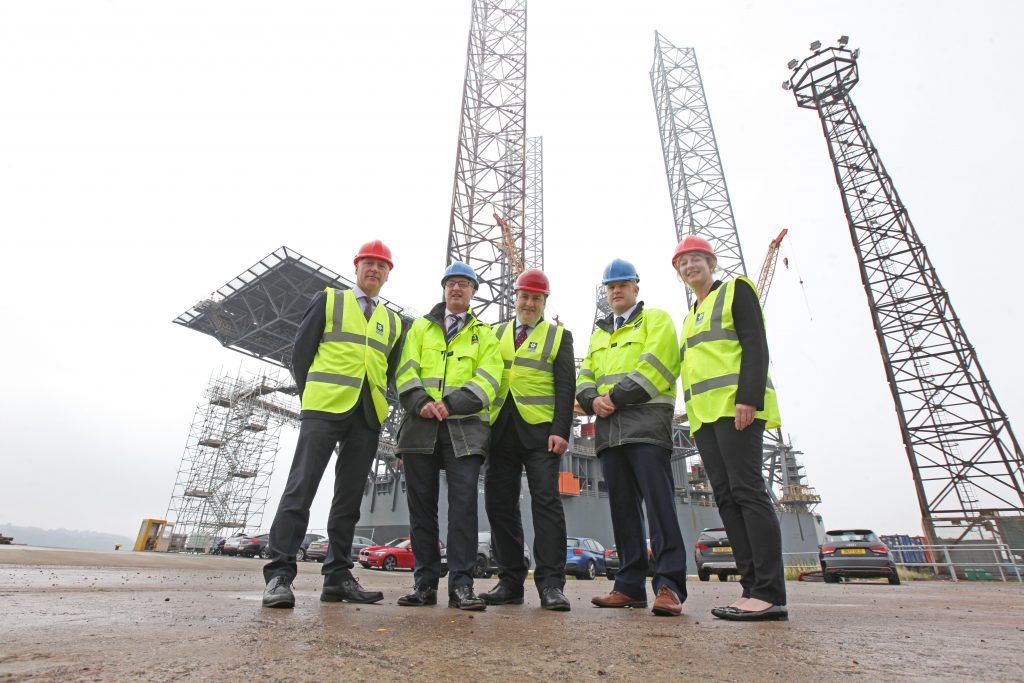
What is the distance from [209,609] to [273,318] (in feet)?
73.9

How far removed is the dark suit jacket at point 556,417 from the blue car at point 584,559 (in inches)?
379

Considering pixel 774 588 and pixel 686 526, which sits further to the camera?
pixel 686 526

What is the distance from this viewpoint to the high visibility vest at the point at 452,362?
2809 millimetres

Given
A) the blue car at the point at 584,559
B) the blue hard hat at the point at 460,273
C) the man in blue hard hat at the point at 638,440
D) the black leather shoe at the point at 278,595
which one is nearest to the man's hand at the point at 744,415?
the man in blue hard hat at the point at 638,440

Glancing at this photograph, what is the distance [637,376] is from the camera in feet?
9.29

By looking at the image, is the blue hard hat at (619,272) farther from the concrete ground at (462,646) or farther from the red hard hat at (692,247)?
the concrete ground at (462,646)

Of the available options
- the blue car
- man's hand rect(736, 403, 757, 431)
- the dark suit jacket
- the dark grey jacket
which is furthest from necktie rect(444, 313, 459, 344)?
the blue car

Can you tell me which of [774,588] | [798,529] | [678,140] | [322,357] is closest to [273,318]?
[322,357]

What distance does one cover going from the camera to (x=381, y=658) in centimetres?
122

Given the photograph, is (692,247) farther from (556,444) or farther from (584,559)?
(584,559)

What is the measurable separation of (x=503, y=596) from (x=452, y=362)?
1.25 metres

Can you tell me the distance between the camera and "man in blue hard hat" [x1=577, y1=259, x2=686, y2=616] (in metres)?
2.70

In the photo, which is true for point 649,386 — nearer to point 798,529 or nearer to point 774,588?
point 774,588

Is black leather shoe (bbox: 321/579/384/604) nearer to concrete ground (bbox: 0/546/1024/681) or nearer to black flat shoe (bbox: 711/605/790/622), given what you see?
concrete ground (bbox: 0/546/1024/681)
